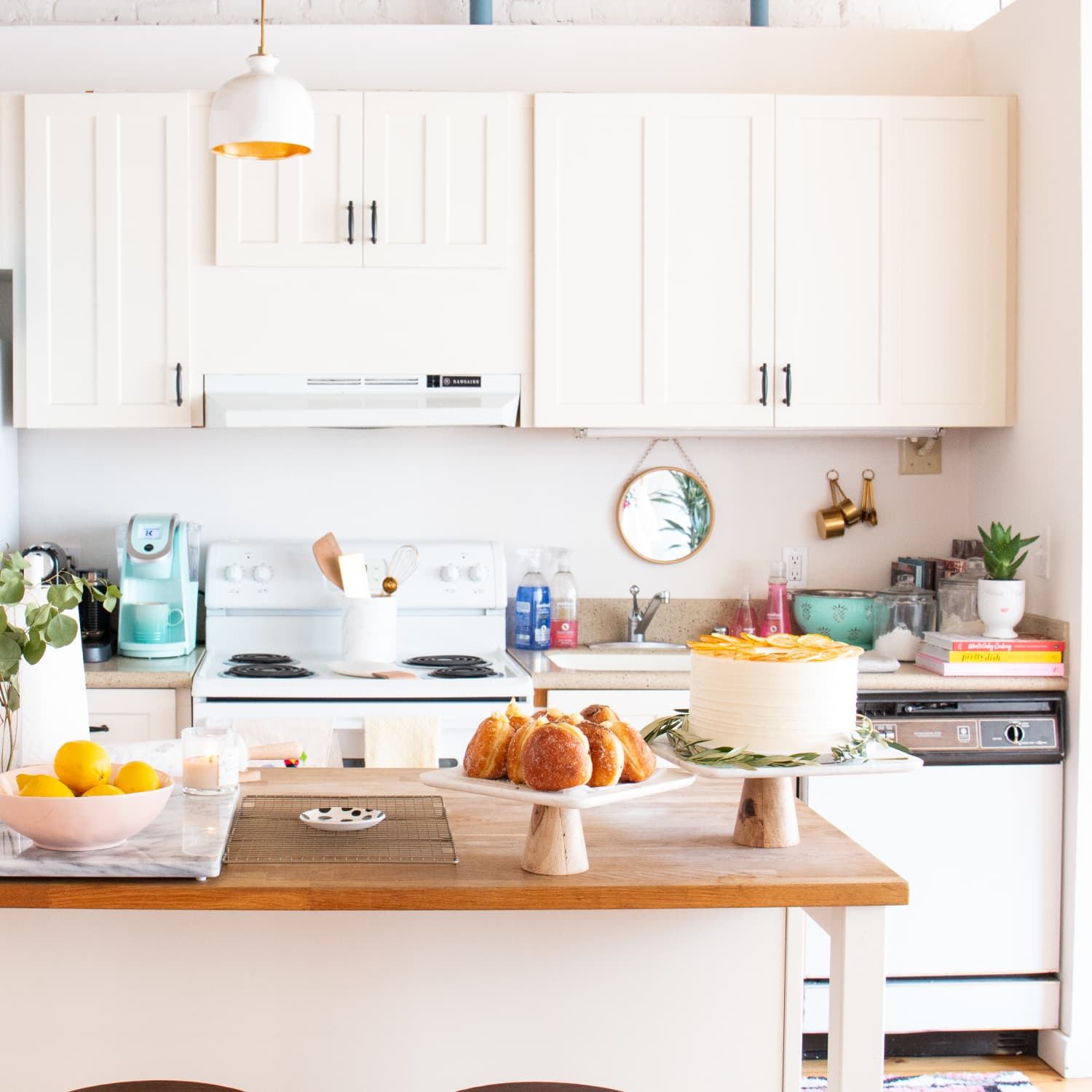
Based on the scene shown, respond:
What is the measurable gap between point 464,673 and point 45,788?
5.73 ft

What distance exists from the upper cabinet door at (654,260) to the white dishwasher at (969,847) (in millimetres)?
964

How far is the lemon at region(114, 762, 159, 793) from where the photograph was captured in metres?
1.54

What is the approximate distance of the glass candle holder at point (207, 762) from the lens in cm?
156

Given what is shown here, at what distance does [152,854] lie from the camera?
4.92ft

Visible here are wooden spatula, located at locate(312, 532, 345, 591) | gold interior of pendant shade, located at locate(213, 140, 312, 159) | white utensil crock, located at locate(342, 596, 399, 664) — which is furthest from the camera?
wooden spatula, located at locate(312, 532, 345, 591)

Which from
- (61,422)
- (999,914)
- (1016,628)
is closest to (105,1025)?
(61,422)

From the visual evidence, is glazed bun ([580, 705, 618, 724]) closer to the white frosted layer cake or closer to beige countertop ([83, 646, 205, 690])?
the white frosted layer cake

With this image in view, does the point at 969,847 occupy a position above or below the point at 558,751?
below

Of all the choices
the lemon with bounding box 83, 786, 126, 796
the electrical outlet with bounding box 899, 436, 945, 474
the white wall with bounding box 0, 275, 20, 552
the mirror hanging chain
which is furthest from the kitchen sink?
the lemon with bounding box 83, 786, 126, 796

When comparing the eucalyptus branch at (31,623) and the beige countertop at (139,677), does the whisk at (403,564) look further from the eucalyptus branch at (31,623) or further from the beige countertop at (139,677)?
the eucalyptus branch at (31,623)

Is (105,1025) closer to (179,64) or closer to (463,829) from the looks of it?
(463,829)

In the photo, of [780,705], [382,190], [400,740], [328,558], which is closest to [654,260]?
[382,190]

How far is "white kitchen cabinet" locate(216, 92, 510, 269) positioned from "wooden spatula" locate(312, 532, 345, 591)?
2.40 feet

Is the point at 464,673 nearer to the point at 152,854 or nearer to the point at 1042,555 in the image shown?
the point at 1042,555
